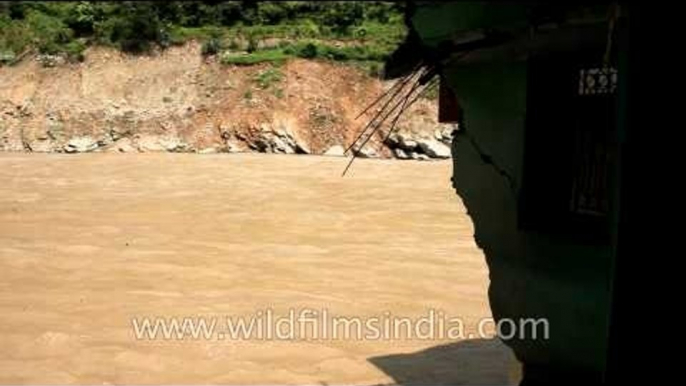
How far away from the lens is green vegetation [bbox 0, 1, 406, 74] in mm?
31250

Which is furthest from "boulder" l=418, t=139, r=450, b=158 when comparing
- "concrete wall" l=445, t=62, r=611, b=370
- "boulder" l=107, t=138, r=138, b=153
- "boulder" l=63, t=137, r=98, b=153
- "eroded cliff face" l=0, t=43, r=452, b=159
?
"concrete wall" l=445, t=62, r=611, b=370

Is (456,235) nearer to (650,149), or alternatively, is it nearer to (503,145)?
(503,145)

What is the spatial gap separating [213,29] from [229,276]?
25377 millimetres

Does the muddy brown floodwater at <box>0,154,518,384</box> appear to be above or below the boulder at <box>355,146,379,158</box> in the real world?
Answer: above

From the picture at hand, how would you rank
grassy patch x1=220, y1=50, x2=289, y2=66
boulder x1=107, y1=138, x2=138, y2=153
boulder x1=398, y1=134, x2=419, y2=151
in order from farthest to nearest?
grassy patch x1=220, y1=50, x2=289, y2=66
boulder x1=398, y1=134, x2=419, y2=151
boulder x1=107, y1=138, x2=138, y2=153

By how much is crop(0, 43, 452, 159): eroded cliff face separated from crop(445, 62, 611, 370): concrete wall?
2348cm

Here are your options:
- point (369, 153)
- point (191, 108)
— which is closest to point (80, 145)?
point (191, 108)

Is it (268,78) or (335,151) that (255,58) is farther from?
(335,151)

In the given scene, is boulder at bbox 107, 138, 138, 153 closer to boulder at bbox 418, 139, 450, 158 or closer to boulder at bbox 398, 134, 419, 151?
boulder at bbox 398, 134, 419, 151

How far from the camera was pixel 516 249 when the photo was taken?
4004mm

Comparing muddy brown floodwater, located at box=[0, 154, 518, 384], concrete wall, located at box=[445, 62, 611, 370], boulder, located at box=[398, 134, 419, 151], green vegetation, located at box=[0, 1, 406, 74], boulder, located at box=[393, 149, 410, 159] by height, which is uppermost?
green vegetation, located at box=[0, 1, 406, 74]

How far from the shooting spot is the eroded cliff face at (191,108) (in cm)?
2823

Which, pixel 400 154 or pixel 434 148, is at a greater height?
pixel 434 148

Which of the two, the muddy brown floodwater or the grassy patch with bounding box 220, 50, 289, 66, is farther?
the grassy patch with bounding box 220, 50, 289, 66
